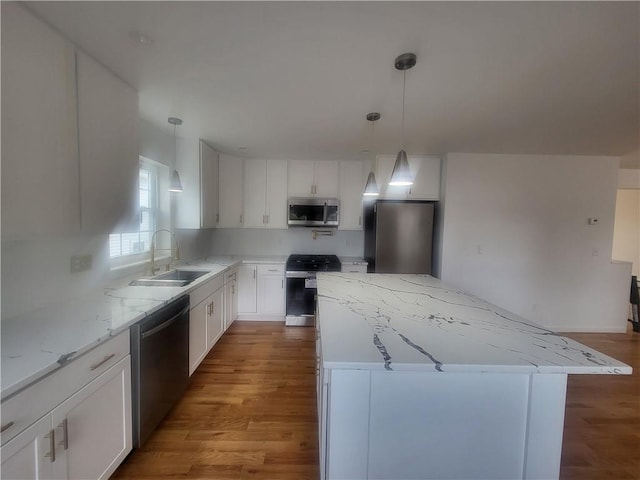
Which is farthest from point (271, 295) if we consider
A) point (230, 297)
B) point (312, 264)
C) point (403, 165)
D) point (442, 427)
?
point (442, 427)

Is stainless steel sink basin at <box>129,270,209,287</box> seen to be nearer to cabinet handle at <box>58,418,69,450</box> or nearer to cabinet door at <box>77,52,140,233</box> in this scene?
cabinet door at <box>77,52,140,233</box>

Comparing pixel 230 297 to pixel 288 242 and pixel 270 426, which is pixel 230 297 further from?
pixel 270 426

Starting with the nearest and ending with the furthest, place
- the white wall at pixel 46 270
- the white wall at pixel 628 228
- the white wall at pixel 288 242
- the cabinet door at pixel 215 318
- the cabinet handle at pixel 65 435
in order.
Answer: the cabinet handle at pixel 65 435 < the white wall at pixel 46 270 < the cabinet door at pixel 215 318 < the white wall at pixel 288 242 < the white wall at pixel 628 228

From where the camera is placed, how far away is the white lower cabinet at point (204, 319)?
7.47 feet

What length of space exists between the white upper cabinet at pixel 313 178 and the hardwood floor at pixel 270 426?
2.23 meters

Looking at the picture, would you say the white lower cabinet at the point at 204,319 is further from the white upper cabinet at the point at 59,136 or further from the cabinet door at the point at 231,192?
the cabinet door at the point at 231,192

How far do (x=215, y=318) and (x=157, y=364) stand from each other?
1156mm

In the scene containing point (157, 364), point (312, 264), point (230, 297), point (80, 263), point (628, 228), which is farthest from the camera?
point (628, 228)

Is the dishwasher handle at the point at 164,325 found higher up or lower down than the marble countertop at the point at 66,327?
lower down

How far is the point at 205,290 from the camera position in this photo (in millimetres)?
2520

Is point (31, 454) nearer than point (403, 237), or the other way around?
point (31, 454)

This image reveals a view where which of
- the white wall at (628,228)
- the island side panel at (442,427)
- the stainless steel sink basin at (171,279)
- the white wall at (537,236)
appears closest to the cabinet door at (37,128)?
the stainless steel sink basin at (171,279)

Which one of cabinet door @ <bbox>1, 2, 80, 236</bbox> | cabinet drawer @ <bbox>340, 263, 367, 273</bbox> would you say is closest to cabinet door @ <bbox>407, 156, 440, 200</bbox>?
cabinet drawer @ <bbox>340, 263, 367, 273</bbox>

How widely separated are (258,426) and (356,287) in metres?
1.23
